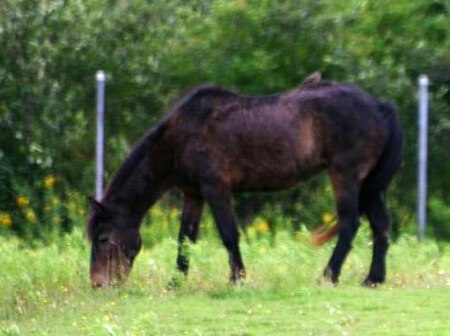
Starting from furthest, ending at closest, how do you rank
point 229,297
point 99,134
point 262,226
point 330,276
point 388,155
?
point 262,226, point 99,134, point 388,155, point 330,276, point 229,297

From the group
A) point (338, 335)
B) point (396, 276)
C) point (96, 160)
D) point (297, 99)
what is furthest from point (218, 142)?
point (96, 160)

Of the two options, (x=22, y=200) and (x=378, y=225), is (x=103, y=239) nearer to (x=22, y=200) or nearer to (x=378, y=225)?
(x=378, y=225)

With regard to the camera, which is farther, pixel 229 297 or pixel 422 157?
pixel 422 157

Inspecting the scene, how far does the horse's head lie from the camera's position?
12875 mm

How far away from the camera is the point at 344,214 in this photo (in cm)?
1286

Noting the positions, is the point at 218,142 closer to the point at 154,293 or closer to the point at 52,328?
the point at 154,293

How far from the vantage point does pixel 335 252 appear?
503 inches

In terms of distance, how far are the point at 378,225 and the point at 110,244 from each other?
2407 mm

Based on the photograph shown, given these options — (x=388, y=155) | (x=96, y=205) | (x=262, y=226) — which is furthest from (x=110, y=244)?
(x=262, y=226)

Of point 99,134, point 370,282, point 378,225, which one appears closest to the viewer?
point 370,282

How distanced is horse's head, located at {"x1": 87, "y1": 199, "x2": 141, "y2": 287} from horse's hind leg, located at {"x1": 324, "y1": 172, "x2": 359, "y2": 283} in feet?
5.81

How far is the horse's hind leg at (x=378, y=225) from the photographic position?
12.9 m

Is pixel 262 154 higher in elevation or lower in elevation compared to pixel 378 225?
higher

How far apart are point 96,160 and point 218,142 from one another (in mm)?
4794
